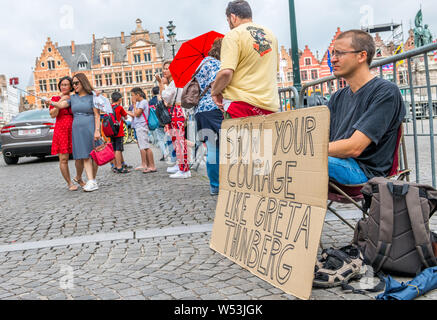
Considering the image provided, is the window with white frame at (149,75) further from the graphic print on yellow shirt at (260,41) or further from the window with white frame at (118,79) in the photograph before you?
the graphic print on yellow shirt at (260,41)

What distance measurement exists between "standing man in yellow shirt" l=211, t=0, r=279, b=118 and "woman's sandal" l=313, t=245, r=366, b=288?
2.09m

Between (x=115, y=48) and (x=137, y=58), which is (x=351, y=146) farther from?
(x=115, y=48)

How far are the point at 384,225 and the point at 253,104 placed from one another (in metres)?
2.22

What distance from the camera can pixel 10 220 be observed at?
18.2 ft

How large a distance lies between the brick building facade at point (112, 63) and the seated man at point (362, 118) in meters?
69.2

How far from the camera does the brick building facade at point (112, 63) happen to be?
70938mm

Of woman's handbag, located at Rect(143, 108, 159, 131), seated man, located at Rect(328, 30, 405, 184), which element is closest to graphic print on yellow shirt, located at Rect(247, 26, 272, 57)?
seated man, located at Rect(328, 30, 405, 184)

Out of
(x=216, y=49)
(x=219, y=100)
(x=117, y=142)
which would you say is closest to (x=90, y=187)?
(x=117, y=142)

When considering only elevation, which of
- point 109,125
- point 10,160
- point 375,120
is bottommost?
point 10,160

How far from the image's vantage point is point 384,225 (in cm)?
268

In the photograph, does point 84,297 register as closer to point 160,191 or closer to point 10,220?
point 10,220

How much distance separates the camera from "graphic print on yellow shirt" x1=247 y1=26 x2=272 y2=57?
15.0 ft

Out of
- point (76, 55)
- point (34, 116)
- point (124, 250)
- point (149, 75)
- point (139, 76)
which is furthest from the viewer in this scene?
point (76, 55)

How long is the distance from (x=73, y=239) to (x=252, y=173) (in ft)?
6.37
